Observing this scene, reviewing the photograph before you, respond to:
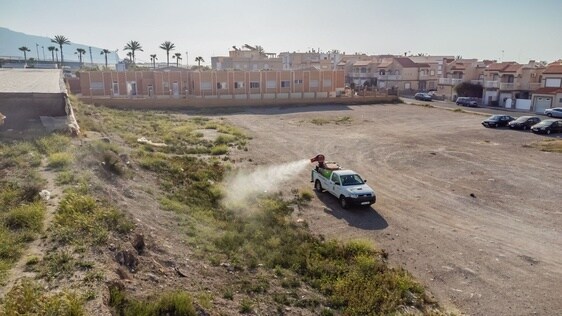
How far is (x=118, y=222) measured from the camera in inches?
488

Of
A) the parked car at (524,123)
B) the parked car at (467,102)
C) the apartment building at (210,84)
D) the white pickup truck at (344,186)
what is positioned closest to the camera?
the white pickup truck at (344,186)

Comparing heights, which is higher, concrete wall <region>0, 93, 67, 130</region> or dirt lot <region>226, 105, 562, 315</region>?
concrete wall <region>0, 93, 67, 130</region>

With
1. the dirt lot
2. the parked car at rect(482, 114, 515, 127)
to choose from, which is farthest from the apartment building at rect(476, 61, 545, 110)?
the dirt lot

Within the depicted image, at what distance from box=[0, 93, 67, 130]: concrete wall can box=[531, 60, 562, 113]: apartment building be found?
6064cm

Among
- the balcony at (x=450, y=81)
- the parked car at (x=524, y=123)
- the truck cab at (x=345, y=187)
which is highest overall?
the balcony at (x=450, y=81)

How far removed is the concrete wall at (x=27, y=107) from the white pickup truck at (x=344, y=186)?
1641 cm

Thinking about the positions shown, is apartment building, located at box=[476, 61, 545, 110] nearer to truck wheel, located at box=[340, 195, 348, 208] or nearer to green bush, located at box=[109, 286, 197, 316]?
truck wheel, located at box=[340, 195, 348, 208]

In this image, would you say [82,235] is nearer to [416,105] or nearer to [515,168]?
[515,168]

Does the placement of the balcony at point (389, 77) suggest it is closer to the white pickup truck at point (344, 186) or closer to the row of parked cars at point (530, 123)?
the row of parked cars at point (530, 123)

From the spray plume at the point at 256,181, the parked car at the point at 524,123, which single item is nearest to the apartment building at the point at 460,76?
the parked car at the point at 524,123

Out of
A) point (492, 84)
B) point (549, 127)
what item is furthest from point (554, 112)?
point (492, 84)

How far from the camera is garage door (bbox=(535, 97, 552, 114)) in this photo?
5751 centimetres

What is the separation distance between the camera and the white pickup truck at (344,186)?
19.1 metres

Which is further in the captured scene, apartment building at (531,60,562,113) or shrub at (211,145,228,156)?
apartment building at (531,60,562,113)
